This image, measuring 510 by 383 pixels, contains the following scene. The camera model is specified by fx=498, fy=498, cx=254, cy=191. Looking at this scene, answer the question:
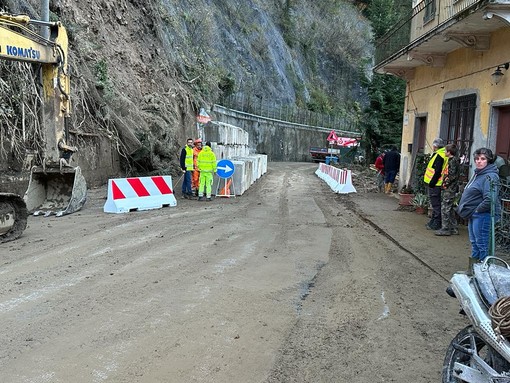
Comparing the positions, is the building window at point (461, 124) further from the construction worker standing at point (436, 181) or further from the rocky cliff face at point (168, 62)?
the rocky cliff face at point (168, 62)

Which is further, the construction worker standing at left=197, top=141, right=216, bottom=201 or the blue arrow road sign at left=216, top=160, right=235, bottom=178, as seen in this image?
the blue arrow road sign at left=216, top=160, right=235, bottom=178

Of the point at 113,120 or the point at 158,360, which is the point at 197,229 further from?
the point at 113,120

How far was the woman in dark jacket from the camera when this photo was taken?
6617 millimetres

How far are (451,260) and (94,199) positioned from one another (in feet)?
32.0

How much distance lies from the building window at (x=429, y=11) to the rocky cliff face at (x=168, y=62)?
34.7 ft

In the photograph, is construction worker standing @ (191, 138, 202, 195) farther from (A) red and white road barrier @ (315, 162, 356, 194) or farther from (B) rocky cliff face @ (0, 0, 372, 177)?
(A) red and white road barrier @ (315, 162, 356, 194)

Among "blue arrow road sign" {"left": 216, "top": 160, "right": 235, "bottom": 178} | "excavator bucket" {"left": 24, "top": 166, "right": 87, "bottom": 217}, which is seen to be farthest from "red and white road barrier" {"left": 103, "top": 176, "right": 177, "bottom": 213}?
"blue arrow road sign" {"left": 216, "top": 160, "right": 235, "bottom": 178}

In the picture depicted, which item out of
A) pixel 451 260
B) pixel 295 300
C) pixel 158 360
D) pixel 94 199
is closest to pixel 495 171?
pixel 451 260

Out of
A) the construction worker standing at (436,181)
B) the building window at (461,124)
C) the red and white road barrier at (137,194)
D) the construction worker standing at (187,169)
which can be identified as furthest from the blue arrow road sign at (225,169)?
the construction worker standing at (436,181)

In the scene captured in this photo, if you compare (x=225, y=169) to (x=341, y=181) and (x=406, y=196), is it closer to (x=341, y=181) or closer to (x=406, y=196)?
(x=341, y=181)

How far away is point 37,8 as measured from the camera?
16.1 meters

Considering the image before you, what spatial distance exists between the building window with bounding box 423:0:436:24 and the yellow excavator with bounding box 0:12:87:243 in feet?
33.2

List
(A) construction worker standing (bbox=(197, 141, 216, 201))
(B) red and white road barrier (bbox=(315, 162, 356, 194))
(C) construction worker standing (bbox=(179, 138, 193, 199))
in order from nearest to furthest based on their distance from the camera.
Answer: (A) construction worker standing (bbox=(197, 141, 216, 201))
(C) construction worker standing (bbox=(179, 138, 193, 199))
(B) red and white road barrier (bbox=(315, 162, 356, 194))

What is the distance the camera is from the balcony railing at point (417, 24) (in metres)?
13.4
